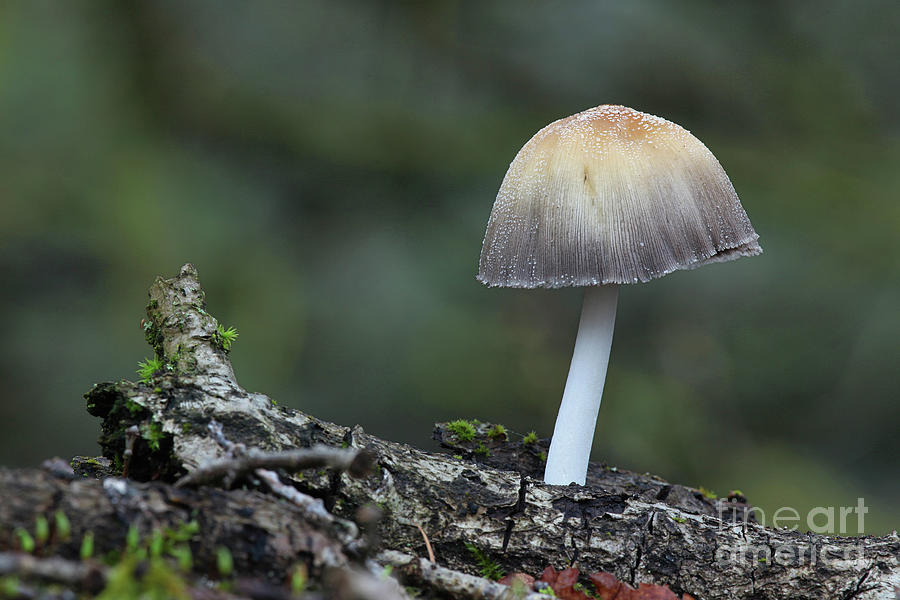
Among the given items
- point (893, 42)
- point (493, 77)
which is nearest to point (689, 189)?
point (493, 77)

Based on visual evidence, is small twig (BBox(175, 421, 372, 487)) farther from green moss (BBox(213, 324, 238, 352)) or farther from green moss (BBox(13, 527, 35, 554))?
green moss (BBox(213, 324, 238, 352))

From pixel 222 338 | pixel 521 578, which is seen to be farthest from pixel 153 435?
pixel 521 578

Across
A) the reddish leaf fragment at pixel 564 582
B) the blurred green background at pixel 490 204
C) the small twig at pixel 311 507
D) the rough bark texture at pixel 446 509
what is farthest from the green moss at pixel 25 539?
the blurred green background at pixel 490 204

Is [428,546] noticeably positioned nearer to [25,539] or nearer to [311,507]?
[311,507]

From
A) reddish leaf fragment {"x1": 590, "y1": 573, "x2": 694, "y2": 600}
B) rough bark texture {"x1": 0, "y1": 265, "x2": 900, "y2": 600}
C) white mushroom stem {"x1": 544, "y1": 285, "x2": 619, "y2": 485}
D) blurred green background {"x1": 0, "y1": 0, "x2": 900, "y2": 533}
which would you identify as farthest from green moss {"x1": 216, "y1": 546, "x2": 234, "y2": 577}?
blurred green background {"x1": 0, "y1": 0, "x2": 900, "y2": 533}

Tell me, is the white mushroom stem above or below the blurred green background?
below

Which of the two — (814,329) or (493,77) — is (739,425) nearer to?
(814,329)
